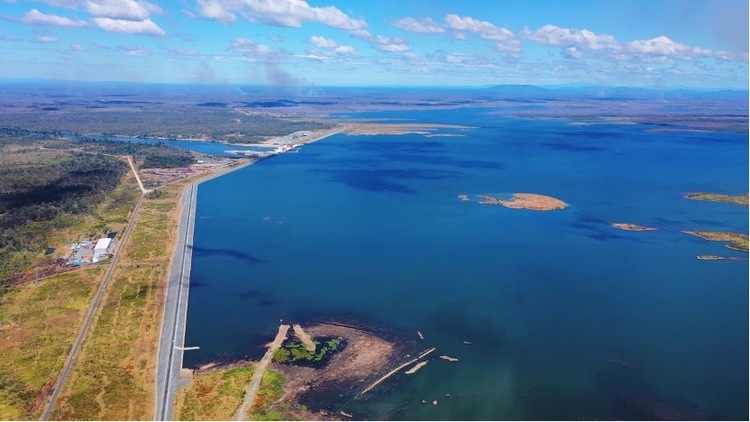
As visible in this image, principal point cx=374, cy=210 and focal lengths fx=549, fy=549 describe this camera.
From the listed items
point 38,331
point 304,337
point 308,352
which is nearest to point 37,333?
point 38,331

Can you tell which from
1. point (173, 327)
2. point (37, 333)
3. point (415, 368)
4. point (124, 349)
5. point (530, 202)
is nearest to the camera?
point (415, 368)

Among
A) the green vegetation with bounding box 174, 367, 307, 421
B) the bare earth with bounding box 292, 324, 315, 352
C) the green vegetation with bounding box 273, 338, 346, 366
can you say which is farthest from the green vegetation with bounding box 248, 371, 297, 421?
the bare earth with bounding box 292, 324, 315, 352

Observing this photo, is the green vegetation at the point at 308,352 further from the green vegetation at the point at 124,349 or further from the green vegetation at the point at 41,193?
the green vegetation at the point at 41,193

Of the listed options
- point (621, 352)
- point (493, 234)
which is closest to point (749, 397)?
point (621, 352)

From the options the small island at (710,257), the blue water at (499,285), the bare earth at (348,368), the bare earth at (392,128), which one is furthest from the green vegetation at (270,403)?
the bare earth at (392,128)

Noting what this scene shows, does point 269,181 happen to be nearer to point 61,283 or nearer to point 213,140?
point 61,283

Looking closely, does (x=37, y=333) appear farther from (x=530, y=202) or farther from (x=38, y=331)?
(x=530, y=202)
